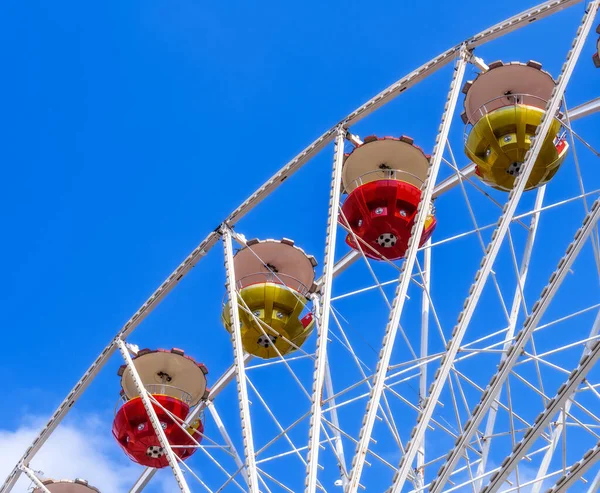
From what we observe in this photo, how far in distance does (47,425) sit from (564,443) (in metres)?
10.4

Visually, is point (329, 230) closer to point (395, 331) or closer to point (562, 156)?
point (395, 331)

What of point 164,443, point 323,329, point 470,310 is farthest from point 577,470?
point 164,443

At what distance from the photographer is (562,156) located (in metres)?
15.4

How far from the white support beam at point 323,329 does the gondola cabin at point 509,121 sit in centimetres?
215

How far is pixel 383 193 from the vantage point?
51.3 feet

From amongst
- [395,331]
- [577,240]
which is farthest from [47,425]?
[577,240]

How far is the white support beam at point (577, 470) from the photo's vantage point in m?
9.23

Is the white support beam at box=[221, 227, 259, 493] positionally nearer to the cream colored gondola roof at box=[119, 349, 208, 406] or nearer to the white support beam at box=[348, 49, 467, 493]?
the white support beam at box=[348, 49, 467, 493]

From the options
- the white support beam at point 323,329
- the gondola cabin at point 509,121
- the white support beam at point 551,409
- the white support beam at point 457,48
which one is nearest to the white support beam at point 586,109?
the gondola cabin at point 509,121

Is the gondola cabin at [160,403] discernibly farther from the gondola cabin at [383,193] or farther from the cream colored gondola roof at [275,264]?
the gondola cabin at [383,193]

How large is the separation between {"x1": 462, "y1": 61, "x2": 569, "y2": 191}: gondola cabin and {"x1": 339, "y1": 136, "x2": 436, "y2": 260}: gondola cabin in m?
1.14

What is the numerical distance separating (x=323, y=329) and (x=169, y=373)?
6461mm

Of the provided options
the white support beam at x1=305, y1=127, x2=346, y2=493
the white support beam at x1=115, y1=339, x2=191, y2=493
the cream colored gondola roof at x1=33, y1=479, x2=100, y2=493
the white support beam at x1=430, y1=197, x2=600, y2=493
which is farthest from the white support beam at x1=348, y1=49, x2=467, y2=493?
the cream colored gondola roof at x1=33, y1=479, x2=100, y2=493

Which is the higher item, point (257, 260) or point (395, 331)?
point (257, 260)
